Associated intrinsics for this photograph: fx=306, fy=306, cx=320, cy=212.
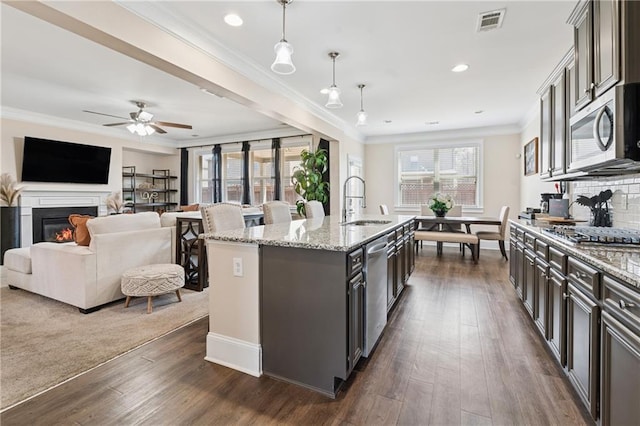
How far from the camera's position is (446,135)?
23.1 ft

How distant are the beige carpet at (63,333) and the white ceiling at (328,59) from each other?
2619 millimetres

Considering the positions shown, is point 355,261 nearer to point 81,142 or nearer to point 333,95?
point 333,95

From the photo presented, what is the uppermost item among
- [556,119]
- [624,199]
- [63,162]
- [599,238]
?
[63,162]

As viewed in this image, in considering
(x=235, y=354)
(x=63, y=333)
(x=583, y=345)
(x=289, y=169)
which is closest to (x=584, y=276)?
(x=583, y=345)

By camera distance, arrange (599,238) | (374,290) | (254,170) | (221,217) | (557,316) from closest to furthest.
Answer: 1. (599,238)
2. (557,316)
3. (374,290)
4. (221,217)
5. (254,170)

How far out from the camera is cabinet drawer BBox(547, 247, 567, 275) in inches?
74.1

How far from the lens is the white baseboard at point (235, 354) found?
207 cm

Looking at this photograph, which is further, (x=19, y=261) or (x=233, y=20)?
(x=19, y=261)

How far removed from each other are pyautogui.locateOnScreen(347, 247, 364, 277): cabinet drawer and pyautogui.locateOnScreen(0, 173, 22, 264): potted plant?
6059 mm

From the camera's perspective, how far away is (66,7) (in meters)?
1.94

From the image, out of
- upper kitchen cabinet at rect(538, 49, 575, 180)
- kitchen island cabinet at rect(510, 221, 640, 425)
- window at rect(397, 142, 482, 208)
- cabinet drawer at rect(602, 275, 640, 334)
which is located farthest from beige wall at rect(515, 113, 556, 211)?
cabinet drawer at rect(602, 275, 640, 334)

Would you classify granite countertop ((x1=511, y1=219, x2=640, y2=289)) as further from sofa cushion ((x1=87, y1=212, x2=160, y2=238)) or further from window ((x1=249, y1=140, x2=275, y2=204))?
window ((x1=249, y1=140, x2=275, y2=204))

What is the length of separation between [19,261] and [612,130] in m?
5.78

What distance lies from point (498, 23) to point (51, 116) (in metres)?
7.46
